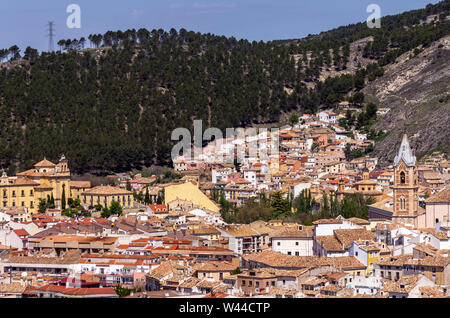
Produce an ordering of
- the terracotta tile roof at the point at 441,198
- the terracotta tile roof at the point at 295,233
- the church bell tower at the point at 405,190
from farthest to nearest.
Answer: the church bell tower at the point at 405,190
the terracotta tile roof at the point at 441,198
the terracotta tile roof at the point at 295,233

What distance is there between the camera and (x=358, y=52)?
112875 millimetres

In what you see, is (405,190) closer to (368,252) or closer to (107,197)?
(368,252)

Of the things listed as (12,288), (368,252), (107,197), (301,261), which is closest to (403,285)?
(368,252)

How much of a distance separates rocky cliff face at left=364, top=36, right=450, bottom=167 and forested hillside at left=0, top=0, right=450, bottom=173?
257cm

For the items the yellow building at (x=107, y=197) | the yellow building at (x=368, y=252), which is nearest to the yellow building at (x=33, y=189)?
the yellow building at (x=107, y=197)

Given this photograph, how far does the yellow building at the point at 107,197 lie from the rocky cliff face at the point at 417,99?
21.3 meters

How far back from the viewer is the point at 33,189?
6044cm

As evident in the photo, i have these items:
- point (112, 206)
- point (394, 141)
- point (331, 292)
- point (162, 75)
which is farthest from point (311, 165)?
point (331, 292)

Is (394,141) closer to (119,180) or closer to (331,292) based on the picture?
(119,180)

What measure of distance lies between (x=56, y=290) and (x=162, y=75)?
75387 millimetres

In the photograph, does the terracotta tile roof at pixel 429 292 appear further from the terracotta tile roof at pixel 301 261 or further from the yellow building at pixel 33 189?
the yellow building at pixel 33 189

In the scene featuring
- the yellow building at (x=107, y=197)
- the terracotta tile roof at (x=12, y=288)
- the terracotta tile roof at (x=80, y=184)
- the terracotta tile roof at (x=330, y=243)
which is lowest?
the terracotta tile roof at (x=12, y=288)

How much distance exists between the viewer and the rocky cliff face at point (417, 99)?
71.8 m

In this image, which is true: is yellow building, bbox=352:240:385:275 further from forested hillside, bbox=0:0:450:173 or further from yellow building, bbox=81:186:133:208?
forested hillside, bbox=0:0:450:173
